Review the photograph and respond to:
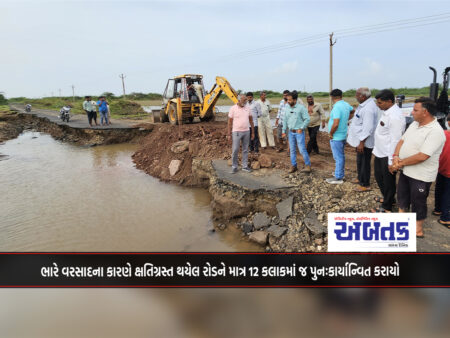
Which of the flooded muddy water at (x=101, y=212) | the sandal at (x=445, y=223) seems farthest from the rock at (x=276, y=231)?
the sandal at (x=445, y=223)

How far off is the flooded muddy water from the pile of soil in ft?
1.59

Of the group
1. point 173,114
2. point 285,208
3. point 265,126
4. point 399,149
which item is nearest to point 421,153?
point 399,149

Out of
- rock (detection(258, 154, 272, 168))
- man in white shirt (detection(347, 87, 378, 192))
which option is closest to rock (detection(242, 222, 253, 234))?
rock (detection(258, 154, 272, 168))

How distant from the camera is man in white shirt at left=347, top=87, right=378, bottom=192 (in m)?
4.31

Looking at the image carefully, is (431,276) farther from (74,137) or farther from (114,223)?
(74,137)

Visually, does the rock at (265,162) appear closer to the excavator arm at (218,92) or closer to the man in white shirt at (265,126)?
the man in white shirt at (265,126)

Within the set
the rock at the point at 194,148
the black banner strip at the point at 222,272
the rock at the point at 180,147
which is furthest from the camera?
the rock at the point at 180,147

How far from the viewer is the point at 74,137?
15203 mm

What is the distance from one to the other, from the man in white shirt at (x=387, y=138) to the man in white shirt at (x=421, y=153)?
0.27 m

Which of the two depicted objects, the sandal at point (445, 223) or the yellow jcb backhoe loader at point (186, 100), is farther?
the yellow jcb backhoe loader at point (186, 100)

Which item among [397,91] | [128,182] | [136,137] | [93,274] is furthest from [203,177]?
[397,91]

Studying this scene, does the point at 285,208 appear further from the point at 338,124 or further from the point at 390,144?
the point at 390,144

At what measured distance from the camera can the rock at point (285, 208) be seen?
473cm

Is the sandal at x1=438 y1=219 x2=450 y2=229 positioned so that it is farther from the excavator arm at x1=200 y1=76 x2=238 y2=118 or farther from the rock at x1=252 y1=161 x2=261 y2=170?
the excavator arm at x1=200 y1=76 x2=238 y2=118
